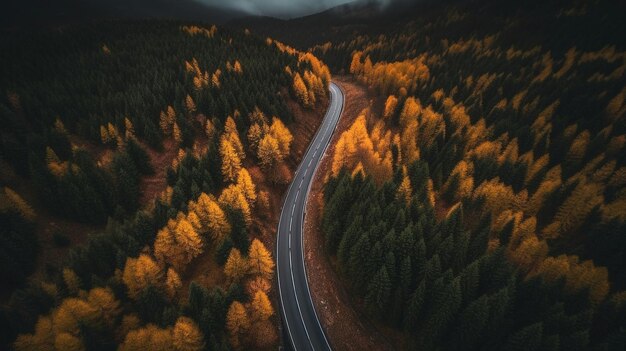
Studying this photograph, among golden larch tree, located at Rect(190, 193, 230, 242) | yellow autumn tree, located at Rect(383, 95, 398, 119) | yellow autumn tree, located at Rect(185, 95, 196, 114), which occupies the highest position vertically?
yellow autumn tree, located at Rect(185, 95, 196, 114)

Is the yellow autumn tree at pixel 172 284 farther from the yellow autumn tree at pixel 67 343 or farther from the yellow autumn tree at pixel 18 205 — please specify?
the yellow autumn tree at pixel 18 205

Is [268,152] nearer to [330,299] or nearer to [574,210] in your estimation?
[330,299]

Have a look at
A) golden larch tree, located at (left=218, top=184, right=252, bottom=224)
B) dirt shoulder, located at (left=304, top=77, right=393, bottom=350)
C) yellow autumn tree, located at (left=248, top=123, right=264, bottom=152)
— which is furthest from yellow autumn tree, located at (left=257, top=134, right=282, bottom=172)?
golden larch tree, located at (left=218, top=184, right=252, bottom=224)

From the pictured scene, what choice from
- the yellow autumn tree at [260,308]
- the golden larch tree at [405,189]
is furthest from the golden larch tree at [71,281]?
the golden larch tree at [405,189]

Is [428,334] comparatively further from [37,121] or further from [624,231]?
[37,121]

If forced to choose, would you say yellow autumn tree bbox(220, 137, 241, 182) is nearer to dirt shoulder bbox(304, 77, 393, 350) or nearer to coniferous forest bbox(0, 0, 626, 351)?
coniferous forest bbox(0, 0, 626, 351)

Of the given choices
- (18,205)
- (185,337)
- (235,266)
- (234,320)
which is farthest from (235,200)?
(18,205)
